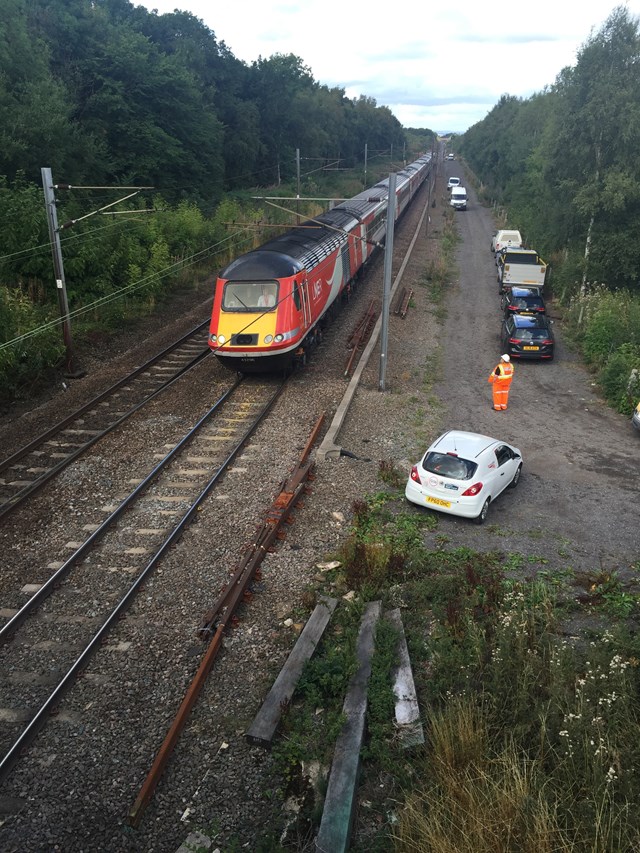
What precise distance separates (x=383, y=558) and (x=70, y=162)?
2863 cm

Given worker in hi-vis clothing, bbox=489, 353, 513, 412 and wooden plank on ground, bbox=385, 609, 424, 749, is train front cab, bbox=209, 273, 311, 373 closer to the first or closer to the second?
worker in hi-vis clothing, bbox=489, 353, 513, 412

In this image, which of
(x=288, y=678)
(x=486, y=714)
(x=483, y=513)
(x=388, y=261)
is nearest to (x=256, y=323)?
(x=388, y=261)

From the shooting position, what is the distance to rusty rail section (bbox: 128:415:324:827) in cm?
607

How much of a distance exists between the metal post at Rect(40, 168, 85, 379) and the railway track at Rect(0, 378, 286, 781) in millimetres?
5942

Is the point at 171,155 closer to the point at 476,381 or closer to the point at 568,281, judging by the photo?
the point at 568,281

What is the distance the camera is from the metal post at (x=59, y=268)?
15828mm

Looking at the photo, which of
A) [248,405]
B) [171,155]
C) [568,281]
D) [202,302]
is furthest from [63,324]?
[171,155]

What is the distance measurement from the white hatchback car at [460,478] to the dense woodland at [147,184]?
7579 mm

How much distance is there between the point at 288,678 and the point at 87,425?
31.4 ft

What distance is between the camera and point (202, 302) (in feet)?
86.2

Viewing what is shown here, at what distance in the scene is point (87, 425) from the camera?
1482 cm

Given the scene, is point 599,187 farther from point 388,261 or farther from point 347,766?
point 347,766

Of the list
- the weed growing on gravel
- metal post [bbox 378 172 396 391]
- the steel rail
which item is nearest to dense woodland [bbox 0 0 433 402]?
the steel rail

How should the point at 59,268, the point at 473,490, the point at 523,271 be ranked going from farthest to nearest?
the point at 523,271
the point at 59,268
the point at 473,490
